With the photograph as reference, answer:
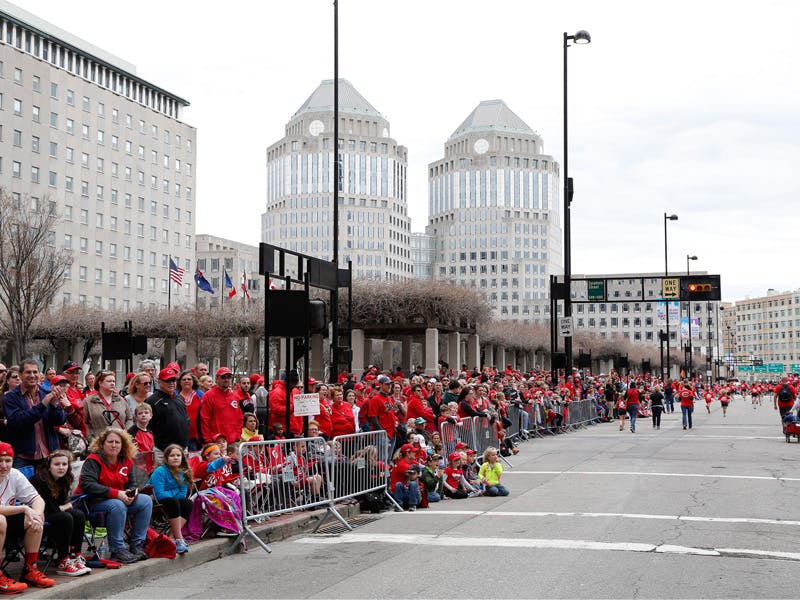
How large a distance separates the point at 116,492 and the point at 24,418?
1238mm

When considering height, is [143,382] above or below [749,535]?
above

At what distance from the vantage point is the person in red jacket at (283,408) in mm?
13859

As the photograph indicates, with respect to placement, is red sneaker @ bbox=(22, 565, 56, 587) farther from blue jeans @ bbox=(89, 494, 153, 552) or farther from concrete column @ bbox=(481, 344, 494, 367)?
concrete column @ bbox=(481, 344, 494, 367)

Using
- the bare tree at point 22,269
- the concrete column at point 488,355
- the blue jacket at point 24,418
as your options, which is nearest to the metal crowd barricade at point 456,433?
the blue jacket at point 24,418

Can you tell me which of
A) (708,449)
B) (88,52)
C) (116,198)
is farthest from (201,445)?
(88,52)

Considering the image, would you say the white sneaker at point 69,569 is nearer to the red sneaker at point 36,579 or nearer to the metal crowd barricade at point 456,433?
the red sneaker at point 36,579

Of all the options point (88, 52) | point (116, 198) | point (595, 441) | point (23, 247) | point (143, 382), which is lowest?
point (595, 441)

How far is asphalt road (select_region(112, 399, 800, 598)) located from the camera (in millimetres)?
8117

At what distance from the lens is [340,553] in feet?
33.0

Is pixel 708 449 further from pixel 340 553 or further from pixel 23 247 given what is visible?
pixel 23 247

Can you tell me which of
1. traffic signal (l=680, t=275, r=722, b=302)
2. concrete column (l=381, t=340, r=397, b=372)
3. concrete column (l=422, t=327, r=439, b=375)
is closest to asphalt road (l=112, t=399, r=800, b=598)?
traffic signal (l=680, t=275, r=722, b=302)

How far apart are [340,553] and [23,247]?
3719 cm

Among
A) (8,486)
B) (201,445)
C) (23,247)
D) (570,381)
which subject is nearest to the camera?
(8,486)

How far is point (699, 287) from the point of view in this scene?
4019 centimetres
